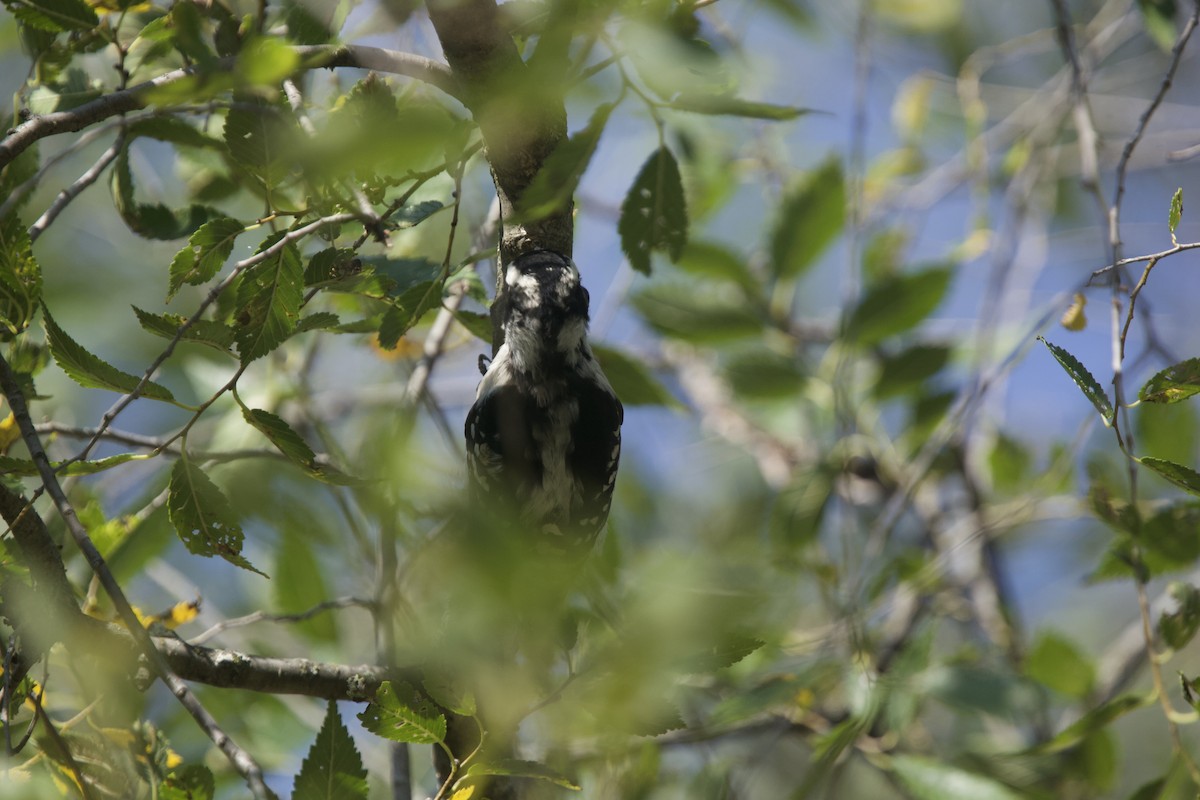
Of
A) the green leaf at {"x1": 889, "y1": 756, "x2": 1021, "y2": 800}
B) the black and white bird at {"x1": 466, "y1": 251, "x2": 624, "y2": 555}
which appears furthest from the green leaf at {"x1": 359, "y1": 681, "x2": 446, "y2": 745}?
the green leaf at {"x1": 889, "y1": 756, "x2": 1021, "y2": 800}

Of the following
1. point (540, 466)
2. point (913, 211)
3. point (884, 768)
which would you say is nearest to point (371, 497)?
point (540, 466)

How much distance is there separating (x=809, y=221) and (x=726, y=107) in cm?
153

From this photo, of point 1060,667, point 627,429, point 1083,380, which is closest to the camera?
point 1083,380

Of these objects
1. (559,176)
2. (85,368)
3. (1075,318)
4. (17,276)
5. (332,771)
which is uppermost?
(559,176)

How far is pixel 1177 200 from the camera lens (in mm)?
1528

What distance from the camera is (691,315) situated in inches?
120

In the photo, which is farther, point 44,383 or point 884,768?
point 44,383

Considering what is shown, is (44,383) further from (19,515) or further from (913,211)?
(913,211)

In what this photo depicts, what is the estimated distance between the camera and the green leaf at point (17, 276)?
1.58 m

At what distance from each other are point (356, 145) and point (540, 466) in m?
→ 1.50

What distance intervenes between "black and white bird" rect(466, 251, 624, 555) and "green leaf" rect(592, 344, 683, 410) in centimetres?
3

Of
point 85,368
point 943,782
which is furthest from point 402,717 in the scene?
point 943,782

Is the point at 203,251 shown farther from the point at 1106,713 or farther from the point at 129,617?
the point at 1106,713

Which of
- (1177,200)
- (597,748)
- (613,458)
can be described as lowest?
(597,748)
